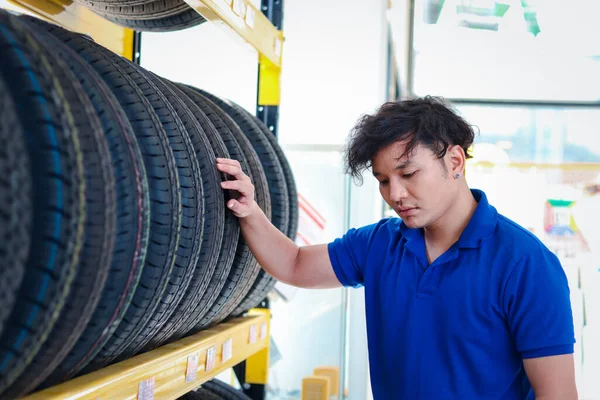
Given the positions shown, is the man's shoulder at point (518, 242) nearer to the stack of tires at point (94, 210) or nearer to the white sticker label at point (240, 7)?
the stack of tires at point (94, 210)

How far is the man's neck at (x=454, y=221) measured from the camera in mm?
1624

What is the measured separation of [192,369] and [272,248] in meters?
0.38

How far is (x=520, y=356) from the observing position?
1540 millimetres

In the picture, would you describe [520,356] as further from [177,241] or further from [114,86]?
[114,86]

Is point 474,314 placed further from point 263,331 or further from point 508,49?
point 508,49

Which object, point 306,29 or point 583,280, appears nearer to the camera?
point 306,29

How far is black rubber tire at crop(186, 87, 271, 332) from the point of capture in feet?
5.10

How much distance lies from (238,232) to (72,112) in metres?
0.73

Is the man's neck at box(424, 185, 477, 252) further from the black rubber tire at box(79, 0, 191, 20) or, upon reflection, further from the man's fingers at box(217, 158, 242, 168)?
the black rubber tire at box(79, 0, 191, 20)

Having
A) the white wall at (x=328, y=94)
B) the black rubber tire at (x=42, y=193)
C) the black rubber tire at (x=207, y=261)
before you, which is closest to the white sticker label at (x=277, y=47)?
the black rubber tire at (x=207, y=261)

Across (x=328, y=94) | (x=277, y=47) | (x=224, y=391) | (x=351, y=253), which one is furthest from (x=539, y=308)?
(x=328, y=94)

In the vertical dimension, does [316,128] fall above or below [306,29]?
below

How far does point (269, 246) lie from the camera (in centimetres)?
161

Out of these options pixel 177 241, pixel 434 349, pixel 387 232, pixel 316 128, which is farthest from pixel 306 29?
pixel 177 241
